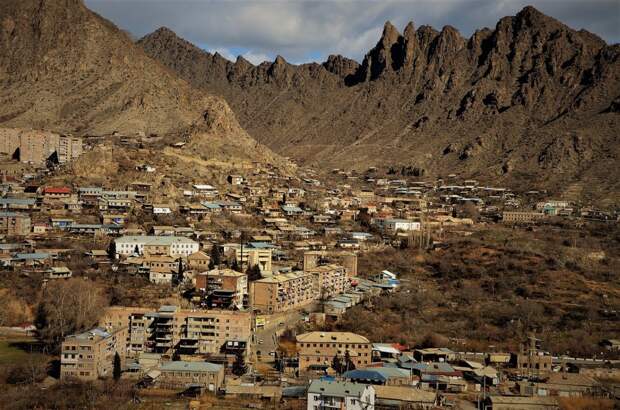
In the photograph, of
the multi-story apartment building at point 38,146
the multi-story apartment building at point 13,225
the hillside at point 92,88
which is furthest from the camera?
the hillside at point 92,88

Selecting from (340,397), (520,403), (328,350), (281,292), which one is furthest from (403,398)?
(281,292)

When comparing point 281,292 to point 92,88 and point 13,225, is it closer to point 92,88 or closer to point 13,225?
point 13,225

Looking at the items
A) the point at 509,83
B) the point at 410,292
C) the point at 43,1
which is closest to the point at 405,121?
the point at 509,83

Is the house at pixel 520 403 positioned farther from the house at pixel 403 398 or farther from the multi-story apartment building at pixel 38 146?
the multi-story apartment building at pixel 38 146

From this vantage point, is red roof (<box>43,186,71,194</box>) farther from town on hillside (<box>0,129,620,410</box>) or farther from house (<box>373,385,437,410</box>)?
house (<box>373,385,437,410</box>)

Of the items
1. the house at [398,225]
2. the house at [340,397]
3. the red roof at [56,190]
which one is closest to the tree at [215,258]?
the red roof at [56,190]
